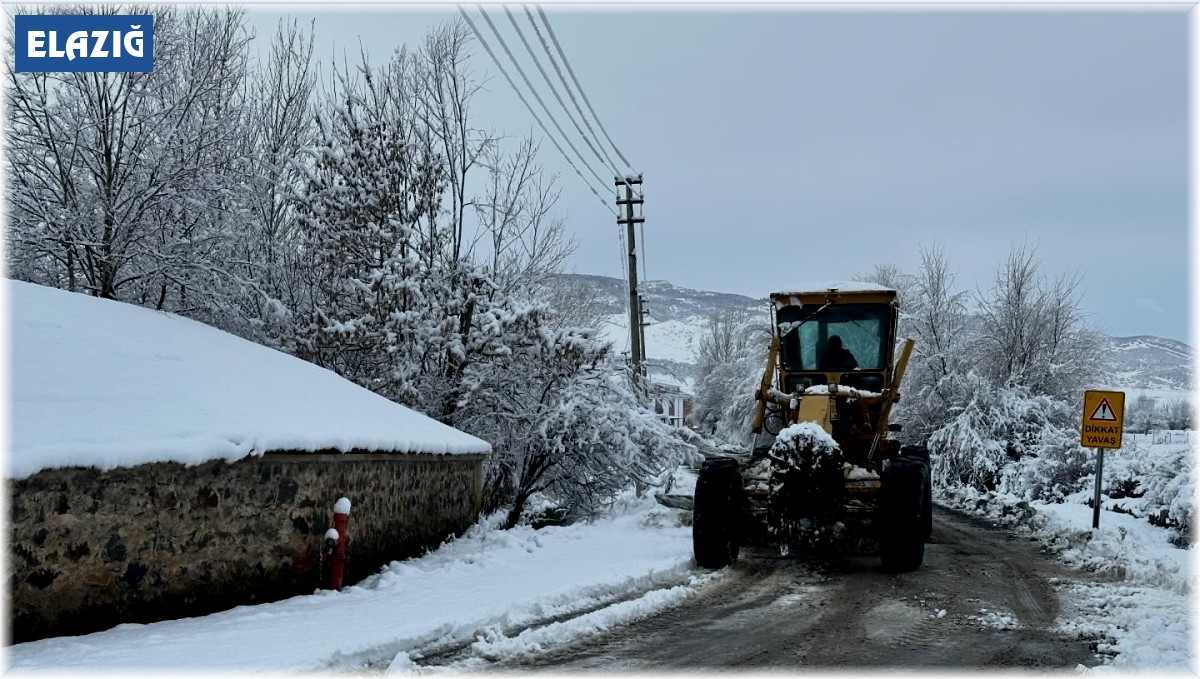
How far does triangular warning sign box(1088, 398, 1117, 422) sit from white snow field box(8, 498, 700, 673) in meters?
7.77

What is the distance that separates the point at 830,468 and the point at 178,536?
20.3ft

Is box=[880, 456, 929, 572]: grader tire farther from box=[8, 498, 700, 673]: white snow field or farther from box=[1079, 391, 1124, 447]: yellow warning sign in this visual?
box=[1079, 391, 1124, 447]: yellow warning sign

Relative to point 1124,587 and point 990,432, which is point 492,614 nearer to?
point 1124,587

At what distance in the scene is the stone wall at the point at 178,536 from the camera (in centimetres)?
645

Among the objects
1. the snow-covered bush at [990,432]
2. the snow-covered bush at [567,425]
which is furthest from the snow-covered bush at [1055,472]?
the snow-covered bush at [567,425]

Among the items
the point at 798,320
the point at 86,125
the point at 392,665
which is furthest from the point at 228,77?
the point at 392,665

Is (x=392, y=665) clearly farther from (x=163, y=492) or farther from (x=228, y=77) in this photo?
(x=228, y=77)

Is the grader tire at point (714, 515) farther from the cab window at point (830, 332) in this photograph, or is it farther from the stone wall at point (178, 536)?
the stone wall at point (178, 536)

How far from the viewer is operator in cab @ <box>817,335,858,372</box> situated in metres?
12.2

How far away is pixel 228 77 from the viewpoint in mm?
17750

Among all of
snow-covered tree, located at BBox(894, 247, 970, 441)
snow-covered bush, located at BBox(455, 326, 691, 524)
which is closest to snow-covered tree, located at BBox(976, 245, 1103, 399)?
snow-covered tree, located at BBox(894, 247, 970, 441)

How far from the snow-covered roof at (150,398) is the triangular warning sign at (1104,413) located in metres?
10.4

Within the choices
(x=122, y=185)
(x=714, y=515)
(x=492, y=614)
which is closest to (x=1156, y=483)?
(x=714, y=515)

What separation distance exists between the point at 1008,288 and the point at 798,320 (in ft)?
66.4
